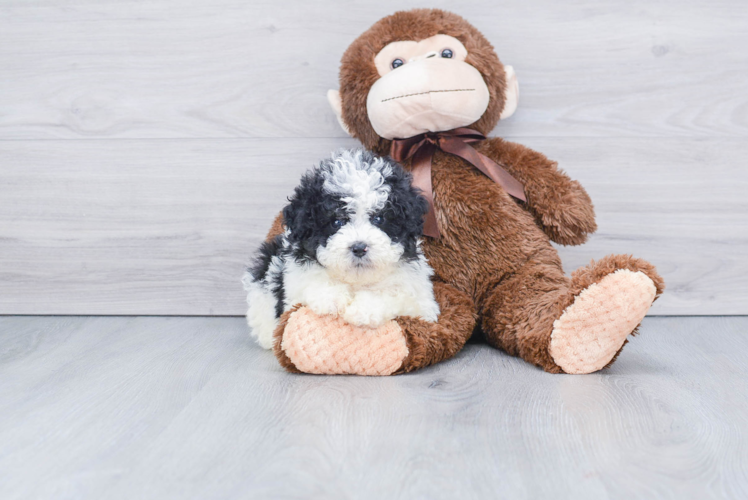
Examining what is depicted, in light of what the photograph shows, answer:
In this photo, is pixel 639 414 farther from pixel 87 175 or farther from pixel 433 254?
pixel 87 175

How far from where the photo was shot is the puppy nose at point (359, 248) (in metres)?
0.85

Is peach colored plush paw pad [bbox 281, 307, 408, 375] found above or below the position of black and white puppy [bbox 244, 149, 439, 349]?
below

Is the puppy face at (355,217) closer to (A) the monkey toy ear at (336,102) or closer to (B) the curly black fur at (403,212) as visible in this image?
(B) the curly black fur at (403,212)

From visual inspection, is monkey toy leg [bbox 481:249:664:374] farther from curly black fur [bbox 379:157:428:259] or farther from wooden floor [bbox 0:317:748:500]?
curly black fur [bbox 379:157:428:259]

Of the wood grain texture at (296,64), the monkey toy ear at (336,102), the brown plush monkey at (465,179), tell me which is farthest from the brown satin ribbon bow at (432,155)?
the wood grain texture at (296,64)

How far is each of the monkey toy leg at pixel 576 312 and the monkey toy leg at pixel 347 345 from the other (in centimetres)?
15

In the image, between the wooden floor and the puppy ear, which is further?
the puppy ear

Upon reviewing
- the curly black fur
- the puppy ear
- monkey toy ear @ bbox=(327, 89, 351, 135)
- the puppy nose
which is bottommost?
the puppy nose

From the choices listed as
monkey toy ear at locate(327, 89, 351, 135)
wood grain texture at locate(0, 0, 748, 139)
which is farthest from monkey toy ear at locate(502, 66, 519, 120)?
monkey toy ear at locate(327, 89, 351, 135)

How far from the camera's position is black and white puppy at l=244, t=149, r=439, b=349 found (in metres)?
0.86

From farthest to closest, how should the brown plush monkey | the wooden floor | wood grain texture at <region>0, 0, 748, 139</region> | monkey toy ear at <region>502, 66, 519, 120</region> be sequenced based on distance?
1. wood grain texture at <region>0, 0, 748, 139</region>
2. monkey toy ear at <region>502, 66, 519, 120</region>
3. the brown plush monkey
4. the wooden floor

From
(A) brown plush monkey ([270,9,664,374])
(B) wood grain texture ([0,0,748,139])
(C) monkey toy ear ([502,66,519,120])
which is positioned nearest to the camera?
(A) brown plush monkey ([270,9,664,374])

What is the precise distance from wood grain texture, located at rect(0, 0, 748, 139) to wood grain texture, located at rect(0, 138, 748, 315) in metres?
0.04

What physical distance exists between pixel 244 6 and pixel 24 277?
759 millimetres
